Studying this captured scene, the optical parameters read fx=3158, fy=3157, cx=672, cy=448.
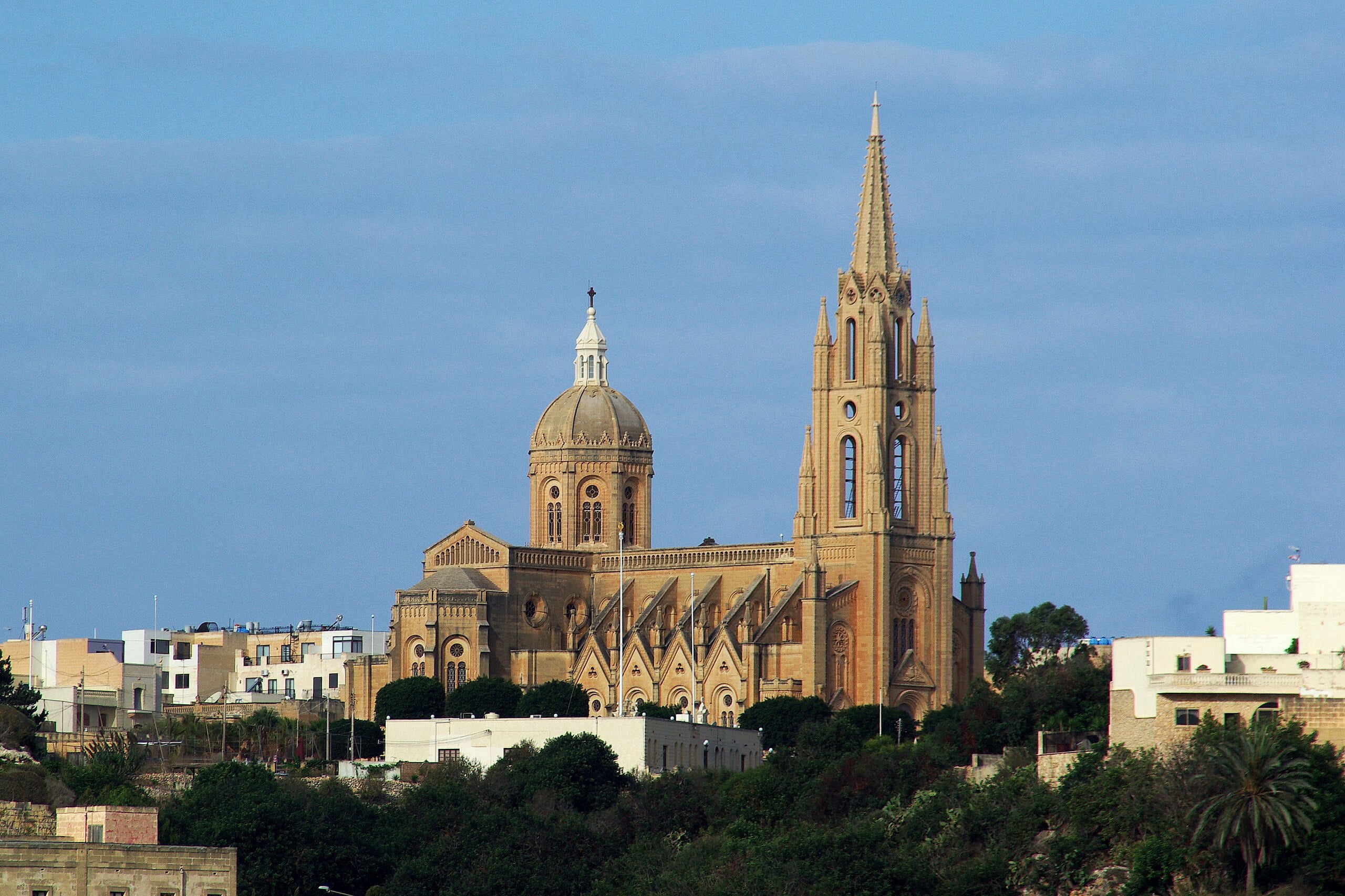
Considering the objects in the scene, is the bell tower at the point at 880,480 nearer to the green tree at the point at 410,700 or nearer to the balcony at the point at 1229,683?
the green tree at the point at 410,700

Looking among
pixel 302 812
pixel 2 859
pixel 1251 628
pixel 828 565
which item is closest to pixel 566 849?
pixel 302 812

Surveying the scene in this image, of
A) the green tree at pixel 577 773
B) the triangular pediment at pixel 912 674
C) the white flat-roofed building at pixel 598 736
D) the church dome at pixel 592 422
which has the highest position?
the church dome at pixel 592 422

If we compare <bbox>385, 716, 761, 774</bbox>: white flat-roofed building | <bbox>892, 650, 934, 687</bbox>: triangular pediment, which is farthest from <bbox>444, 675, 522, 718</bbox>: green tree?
<bbox>385, 716, 761, 774</bbox>: white flat-roofed building

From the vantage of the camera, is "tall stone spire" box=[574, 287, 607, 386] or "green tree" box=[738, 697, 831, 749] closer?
"green tree" box=[738, 697, 831, 749]

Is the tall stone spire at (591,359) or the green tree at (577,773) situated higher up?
the tall stone spire at (591,359)

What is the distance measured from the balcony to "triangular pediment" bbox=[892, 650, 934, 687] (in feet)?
179

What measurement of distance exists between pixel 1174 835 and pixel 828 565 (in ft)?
206

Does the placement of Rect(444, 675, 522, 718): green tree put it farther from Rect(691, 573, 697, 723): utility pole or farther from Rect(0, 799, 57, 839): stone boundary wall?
Rect(0, 799, 57, 839): stone boundary wall

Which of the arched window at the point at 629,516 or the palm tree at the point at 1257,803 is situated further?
the arched window at the point at 629,516

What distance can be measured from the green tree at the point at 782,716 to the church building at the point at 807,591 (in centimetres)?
450

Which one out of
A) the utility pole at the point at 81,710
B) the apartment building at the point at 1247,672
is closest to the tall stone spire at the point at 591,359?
the utility pole at the point at 81,710

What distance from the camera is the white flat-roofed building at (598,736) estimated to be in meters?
109

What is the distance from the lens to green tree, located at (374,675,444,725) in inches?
5359

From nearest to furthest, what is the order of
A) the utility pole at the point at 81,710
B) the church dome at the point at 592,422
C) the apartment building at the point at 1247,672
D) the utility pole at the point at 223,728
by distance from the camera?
1. the apartment building at the point at 1247,672
2. the utility pole at the point at 81,710
3. the utility pole at the point at 223,728
4. the church dome at the point at 592,422
